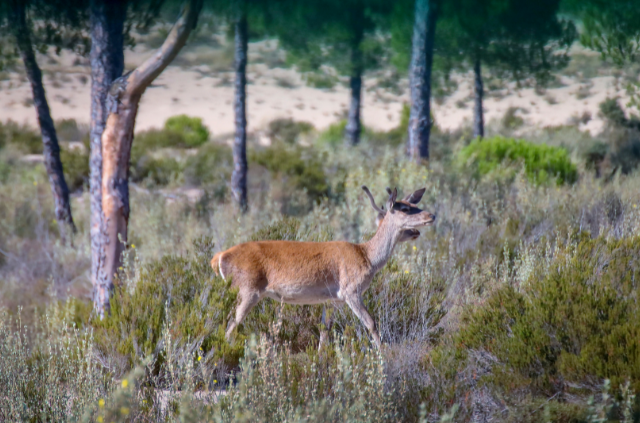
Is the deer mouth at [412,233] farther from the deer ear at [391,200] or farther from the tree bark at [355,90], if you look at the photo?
the tree bark at [355,90]

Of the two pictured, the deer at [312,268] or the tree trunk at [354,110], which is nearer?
the deer at [312,268]

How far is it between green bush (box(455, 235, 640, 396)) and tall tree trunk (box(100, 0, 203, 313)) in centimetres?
402

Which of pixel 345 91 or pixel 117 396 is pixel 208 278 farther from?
pixel 345 91

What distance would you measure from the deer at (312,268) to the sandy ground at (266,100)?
31.2 m

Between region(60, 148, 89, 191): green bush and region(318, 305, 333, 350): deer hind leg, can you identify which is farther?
region(60, 148, 89, 191): green bush

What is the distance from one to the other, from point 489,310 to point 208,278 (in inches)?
99.7

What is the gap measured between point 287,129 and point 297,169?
66.4 ft

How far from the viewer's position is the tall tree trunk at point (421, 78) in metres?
11.9

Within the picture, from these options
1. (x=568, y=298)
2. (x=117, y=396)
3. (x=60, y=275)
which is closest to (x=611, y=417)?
(x=568, y=298)

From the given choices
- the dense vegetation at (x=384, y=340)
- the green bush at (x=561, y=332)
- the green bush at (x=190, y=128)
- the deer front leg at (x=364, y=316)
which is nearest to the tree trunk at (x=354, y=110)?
the green bush at (x=190, y=128)

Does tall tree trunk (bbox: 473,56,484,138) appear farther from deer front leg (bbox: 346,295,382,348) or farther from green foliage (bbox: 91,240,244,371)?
green foliage (bbox: 91,240,244,371)

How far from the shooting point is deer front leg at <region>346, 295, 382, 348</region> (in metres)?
4.58

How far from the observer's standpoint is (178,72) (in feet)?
186

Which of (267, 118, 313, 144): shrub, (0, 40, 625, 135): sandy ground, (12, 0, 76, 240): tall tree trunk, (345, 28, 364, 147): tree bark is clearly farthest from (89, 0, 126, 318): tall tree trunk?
(0, 40, 625, 135): sandy ground
